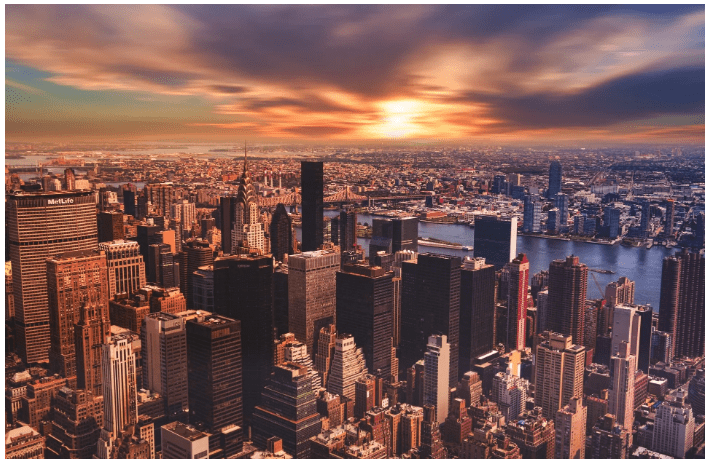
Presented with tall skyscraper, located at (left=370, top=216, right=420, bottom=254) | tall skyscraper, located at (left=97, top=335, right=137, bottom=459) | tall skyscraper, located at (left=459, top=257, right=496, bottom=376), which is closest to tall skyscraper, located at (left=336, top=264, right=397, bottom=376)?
tall skyscraper, located at (left=370, top=216, right=420, bottom=254)

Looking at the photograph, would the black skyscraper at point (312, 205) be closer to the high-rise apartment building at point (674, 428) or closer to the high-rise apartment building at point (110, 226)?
the high-rise apartment building at point (110, 226)

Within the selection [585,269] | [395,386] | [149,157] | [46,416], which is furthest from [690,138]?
[46,416]

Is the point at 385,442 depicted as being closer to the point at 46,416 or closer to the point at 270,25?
the point at 46,416

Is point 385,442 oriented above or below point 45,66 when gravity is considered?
below

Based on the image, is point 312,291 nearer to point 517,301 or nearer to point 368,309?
point 368,309

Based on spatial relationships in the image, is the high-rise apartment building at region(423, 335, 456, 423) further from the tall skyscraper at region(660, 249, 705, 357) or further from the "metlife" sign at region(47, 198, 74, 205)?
the "metlife" sign at region(47, 198, 74, 205)

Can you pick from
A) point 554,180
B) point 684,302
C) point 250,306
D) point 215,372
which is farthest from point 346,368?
point 684,302

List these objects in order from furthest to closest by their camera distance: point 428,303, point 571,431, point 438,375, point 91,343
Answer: point 428,303
point 438,375
point 91,343
point 571,431

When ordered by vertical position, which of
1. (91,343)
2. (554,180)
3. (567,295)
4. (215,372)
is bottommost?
(215,372)
